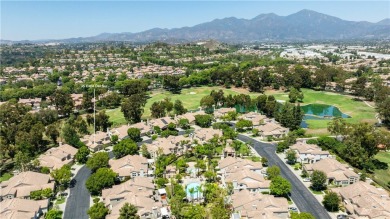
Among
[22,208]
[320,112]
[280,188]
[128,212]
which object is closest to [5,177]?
[22,208]

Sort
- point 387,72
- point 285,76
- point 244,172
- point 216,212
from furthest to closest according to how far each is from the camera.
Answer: point 387,72
point 285,76
point 244,172
point 216,212

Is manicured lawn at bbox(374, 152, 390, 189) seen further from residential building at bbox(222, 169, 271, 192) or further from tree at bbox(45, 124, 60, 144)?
tree at bbox(45, 124, 60, 144)

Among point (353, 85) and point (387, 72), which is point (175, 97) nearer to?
point (353, 85)

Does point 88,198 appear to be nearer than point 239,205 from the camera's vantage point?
No

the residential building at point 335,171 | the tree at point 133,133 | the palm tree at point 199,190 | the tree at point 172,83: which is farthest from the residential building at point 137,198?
the tree at point 172,83

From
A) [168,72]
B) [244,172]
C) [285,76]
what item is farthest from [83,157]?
[168,72]

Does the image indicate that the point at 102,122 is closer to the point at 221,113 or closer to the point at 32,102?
the point at 221,113

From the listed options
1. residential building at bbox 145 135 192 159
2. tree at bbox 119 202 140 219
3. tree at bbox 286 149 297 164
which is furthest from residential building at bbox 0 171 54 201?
tree at bbox 286 149 297 164
